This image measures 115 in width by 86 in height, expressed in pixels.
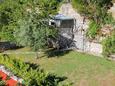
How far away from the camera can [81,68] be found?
2675 cm

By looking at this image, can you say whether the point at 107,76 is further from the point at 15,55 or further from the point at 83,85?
the point at 15,55

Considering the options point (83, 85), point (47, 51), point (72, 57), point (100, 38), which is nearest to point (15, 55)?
point (47, 51)

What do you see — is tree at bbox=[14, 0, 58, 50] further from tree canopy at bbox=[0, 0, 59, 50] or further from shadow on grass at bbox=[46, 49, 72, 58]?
shadow on grass at bbox=[46, 49, 72, 58]

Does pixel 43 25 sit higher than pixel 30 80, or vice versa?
pixel 43 25

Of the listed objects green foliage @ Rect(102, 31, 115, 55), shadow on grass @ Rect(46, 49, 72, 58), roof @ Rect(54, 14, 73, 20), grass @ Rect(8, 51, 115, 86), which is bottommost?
grass @ Rect(8, 51, 115, 86)

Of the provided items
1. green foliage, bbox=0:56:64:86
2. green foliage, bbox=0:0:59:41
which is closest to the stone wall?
green foliage, bbox=0:0:59:41

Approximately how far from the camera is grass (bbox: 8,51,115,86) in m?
24.2

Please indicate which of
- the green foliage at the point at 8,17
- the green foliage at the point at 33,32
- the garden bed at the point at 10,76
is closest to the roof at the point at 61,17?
the green foliage at the point at 8,17

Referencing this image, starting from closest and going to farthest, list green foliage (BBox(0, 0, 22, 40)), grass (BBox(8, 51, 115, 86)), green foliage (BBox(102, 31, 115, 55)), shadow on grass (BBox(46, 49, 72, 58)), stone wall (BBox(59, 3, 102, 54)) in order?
grass (BBox(8, 51, 115, 86)) < green foliage (BBox(102, 31, 115, 55)) < shadow on grass (BBox(46, 49, 72, 58)) < stone wall (BBox(59, 3, 102, 54)) < green foliage (BBox(0, 0, 22, 40))

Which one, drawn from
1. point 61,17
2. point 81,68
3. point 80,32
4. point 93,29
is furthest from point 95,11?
point 81,68

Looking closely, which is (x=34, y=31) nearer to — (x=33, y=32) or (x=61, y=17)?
(x=33, y=32)

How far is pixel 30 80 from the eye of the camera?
2102cm

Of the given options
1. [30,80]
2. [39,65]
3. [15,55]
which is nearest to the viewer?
[30,80]

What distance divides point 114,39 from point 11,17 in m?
10.8
